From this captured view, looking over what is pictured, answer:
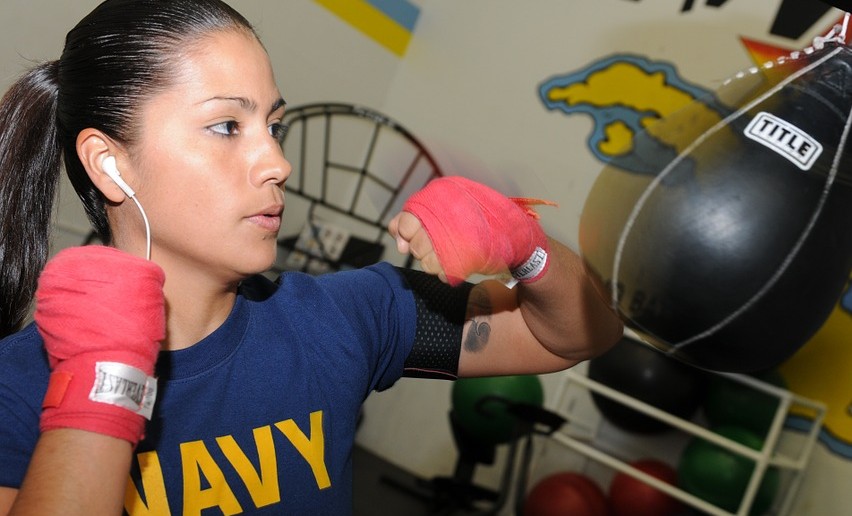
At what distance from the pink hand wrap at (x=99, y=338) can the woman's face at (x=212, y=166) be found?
13 cm

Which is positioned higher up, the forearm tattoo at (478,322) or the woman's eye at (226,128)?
the woman's eye at (226,128)

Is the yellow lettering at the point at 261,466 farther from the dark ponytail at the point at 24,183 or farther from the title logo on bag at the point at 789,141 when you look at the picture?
the title logo on bag at the point at 789,141

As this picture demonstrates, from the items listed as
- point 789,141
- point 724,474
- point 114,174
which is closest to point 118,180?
point 114,174

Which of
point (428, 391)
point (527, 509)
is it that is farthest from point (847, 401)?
point (428, 391)

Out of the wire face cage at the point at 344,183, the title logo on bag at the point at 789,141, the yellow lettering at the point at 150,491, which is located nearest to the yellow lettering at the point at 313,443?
the yellow lettering at the point at 150,491

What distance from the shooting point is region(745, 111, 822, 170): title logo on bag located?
36.3 inches

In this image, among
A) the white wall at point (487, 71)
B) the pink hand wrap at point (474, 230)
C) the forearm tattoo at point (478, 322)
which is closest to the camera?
the pink hand wrap at point (474, 230)

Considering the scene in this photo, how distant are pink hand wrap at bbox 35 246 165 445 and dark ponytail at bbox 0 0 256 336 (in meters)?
0.21

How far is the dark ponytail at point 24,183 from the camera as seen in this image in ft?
3.37

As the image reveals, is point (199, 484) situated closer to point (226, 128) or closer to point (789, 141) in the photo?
point (226, 128)

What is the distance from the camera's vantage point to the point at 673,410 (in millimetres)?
2795

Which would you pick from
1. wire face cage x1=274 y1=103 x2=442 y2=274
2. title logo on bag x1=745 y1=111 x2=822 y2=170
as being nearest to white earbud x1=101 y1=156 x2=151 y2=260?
title logo on bag x1=745 y1=111 x2=822 y2=170

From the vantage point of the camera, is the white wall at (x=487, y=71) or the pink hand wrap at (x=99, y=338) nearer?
the pink hand wrap at (x=99, y=338)

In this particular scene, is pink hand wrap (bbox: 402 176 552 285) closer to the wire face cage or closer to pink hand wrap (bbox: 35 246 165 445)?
pink hand wrap (bbox: 35 246 165 445)
